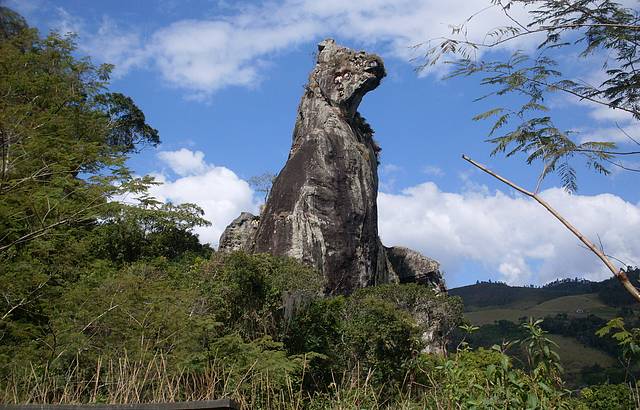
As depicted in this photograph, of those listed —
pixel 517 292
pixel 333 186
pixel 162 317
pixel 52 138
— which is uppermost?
pixel 517 292

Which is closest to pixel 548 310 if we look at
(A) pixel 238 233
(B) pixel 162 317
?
(A) pixel 238 233

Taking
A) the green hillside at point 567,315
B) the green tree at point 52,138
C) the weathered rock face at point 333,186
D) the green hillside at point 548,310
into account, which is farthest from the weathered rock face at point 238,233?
the green hillside at point 548,310

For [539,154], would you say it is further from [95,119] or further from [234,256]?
[95,119]

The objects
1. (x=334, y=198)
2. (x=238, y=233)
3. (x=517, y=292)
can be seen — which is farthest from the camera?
(x=517, y=292)

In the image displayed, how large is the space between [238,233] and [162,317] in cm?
1528

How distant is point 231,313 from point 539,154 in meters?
10.4

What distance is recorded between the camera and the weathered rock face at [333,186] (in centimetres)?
2309

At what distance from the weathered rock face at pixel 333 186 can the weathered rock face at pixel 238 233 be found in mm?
1366

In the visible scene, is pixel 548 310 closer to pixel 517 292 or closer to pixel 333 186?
pixel 517 292

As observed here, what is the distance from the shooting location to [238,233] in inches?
1000

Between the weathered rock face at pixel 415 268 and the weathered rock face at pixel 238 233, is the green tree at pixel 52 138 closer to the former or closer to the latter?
the weathered rock face at pixel 238 233

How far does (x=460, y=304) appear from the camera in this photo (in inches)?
816

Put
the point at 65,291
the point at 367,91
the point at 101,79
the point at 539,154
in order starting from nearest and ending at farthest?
the point at 539,154 → the point at 65,291 → the point at 101,79 → the point at 367,91

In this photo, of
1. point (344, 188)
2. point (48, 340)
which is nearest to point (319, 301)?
point (48, 340)
